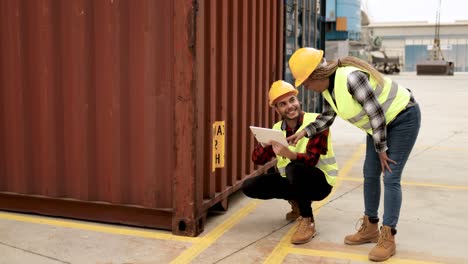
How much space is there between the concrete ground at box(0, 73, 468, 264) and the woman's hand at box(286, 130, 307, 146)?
83 cm

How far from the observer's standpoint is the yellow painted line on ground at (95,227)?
445cm

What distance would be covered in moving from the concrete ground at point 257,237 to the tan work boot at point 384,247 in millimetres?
73

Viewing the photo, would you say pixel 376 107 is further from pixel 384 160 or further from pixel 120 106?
pixel 120 106

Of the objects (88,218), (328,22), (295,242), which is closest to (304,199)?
(295,242)

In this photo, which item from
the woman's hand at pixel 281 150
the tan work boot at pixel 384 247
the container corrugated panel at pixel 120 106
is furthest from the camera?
the container corrugated panel at pixel 120 106

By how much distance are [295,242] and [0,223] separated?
266 centimetres

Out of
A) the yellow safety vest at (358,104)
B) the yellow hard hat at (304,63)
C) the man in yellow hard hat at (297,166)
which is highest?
the yellow hard hat at (304,63)

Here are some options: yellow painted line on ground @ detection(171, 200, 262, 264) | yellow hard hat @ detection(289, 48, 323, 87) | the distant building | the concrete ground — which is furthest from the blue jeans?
the distant building

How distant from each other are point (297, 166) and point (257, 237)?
72 cm

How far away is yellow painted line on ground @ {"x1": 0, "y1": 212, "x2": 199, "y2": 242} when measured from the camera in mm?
4445

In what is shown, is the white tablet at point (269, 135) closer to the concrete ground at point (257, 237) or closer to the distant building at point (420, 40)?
the concrete ground at point (257, 237)

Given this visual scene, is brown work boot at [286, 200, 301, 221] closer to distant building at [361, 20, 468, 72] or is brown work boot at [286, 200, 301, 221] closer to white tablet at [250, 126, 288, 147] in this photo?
white tablet at [250, 126, 288, 147]

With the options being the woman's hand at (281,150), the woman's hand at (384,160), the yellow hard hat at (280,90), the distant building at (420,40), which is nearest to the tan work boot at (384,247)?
the woman's hand at (384,160)

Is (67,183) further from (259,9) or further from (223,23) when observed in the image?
(259,9)
